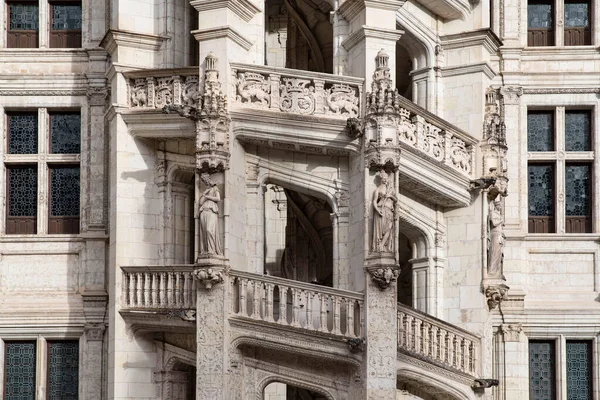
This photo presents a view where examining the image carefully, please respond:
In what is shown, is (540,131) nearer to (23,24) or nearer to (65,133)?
(65,133)

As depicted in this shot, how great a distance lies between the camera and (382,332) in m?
26.8

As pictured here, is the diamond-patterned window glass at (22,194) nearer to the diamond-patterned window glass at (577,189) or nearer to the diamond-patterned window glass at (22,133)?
the diamond-patterned window glass at (22,133)

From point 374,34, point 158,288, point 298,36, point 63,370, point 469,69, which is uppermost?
point 298,36

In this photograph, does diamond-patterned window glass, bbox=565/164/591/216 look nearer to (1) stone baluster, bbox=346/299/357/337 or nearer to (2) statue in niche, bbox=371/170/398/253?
(2) statue in niche, bbox=371/170/398/253

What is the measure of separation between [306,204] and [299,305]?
4621mm

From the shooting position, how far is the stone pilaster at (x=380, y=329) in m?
26.8

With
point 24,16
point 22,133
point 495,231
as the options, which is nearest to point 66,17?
point 24,16

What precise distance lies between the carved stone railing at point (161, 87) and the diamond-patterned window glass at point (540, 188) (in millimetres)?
6800

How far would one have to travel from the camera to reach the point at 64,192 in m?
31.6

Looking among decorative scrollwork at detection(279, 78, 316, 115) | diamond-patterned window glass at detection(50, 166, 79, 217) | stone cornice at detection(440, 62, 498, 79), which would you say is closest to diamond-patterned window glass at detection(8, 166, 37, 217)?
diamond-patterned window glass at detection(50, 166, 79, 217)

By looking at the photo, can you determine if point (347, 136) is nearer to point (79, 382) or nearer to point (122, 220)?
point (122, 220)

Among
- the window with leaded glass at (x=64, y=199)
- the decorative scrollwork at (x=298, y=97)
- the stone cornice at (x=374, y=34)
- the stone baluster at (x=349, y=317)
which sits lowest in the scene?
the stone baluster at (x=349, y=317)

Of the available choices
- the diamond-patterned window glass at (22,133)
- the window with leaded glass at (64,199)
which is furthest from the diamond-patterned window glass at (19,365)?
the diamond-patterned window glass at (22,133)

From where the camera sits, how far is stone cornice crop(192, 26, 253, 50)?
92.0ft
